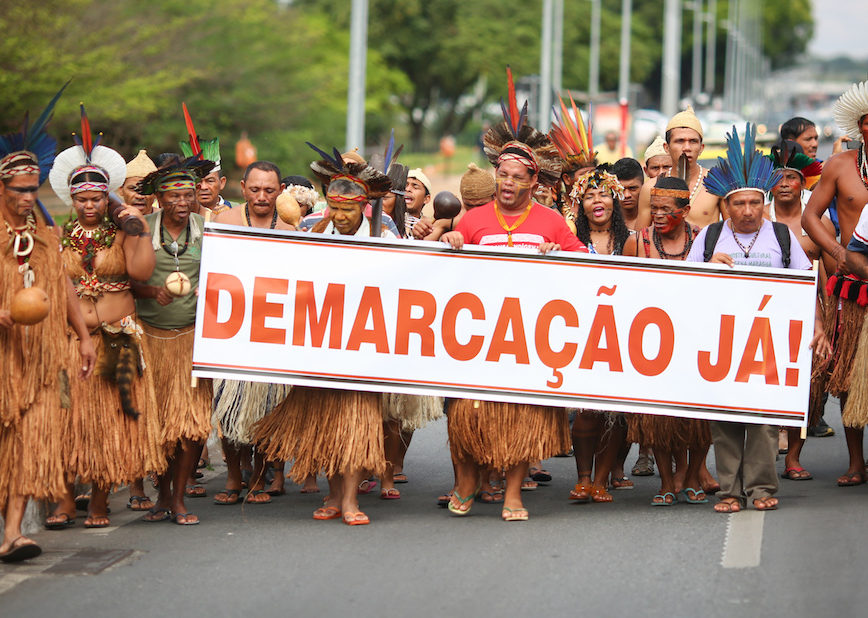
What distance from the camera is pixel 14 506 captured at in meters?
7.11

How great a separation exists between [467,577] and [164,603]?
1404mm

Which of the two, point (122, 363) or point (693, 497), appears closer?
point (122, 363)

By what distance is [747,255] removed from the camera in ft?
26.8

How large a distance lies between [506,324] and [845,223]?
2326mm

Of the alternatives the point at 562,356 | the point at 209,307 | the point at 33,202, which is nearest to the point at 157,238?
the point at 209,307

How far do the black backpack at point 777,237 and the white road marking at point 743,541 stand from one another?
4.76 ft

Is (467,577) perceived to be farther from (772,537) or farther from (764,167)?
(764,167)

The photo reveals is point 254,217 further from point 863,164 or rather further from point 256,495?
point 863,164

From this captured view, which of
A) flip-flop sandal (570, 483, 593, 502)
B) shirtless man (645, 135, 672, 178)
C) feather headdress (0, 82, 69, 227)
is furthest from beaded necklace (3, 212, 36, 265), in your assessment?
shirtless man (645, 135, 672, 178)

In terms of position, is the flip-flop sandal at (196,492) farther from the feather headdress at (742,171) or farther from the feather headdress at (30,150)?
the feather headdress at (742,171)

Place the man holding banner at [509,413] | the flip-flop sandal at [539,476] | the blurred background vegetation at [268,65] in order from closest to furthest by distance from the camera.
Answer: the man holding banner at [509,413], the flip-flop sandal at [539,476], the blurred background vegetation at [268,65]

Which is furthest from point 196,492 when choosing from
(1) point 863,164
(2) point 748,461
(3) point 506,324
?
(1) point 863,164

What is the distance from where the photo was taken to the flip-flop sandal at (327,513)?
319 inches

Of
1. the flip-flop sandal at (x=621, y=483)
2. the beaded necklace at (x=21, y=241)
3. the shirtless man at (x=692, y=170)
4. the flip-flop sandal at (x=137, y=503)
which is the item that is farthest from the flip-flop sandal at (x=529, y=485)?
the beaded necklace at (x=21, y=241)
